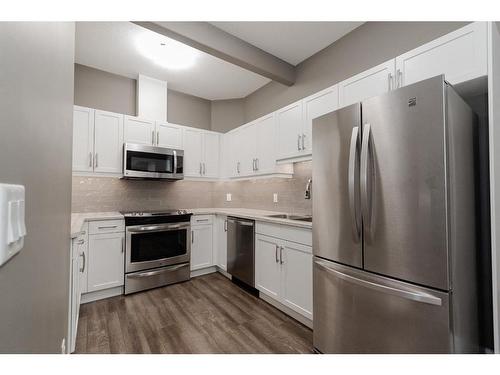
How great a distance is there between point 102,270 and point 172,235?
2.69 feet

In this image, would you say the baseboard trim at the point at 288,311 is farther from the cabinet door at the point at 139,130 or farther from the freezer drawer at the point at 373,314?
the cabinet door at the point at 139,130

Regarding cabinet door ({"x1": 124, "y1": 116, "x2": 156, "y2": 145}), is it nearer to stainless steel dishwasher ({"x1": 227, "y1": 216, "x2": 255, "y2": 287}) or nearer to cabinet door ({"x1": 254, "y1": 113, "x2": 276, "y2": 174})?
cabinet door ({"x1": 254, "y1": 113, "x2": 276, "y2": 174})

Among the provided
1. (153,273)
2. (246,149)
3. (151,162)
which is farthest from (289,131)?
(153,273)

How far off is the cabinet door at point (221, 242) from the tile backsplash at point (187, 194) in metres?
0.62

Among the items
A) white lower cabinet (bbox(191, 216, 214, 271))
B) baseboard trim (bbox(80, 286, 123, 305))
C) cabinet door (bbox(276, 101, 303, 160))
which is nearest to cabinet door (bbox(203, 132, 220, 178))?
white lower cabinet (bbox(191, 216, 214, 271))

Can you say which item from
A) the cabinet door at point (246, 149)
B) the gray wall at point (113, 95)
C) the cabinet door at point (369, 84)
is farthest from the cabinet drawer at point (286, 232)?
the gray wall at point (113, 95)

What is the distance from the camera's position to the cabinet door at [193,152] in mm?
3455

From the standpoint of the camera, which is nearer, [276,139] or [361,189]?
[361,189]

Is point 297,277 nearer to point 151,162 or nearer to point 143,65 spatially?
point 151,162

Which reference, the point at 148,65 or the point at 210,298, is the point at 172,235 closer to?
the point at 210,298

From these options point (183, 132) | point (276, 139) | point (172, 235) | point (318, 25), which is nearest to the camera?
point (318, 25)

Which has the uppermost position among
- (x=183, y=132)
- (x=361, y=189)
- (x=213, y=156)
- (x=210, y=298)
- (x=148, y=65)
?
(x=148, y=65)

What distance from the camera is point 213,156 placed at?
374 cm
